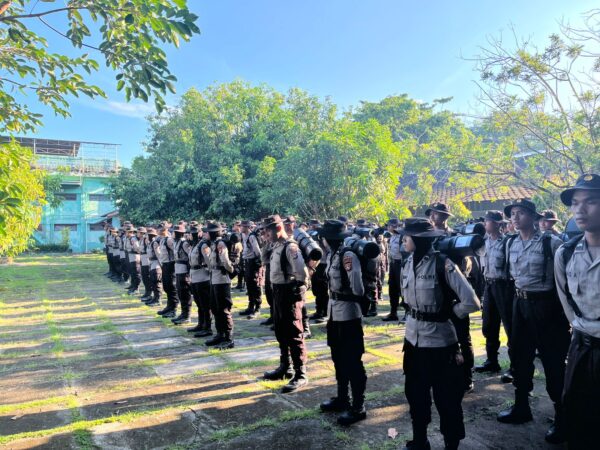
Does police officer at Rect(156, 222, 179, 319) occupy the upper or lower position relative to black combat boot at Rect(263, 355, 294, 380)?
upper

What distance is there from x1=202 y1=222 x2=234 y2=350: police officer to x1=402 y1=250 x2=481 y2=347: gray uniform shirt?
12.9 feet

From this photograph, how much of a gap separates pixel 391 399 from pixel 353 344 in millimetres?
904

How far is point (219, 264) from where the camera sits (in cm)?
685

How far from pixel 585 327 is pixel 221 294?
5136mm

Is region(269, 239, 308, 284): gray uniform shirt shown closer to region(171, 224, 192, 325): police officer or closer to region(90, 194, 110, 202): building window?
region(171, 224, 192, 325): police officer

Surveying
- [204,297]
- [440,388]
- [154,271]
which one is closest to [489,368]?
[440,388]

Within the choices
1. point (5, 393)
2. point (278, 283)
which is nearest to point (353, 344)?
point (278, 283)

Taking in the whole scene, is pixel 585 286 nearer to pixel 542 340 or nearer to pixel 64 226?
pixel 542 340

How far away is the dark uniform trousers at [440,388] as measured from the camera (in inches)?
125

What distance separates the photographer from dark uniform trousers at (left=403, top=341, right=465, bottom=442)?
10.4ft

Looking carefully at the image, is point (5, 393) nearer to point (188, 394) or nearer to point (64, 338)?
point (188, 394)

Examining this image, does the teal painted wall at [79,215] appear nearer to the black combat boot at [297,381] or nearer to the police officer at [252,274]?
the police officer at [252,274]

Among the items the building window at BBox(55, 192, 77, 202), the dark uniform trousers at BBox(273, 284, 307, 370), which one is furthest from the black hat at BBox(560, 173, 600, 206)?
the building window at BBox(55, 192, 77, 202)

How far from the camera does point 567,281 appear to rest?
294 centimetres
